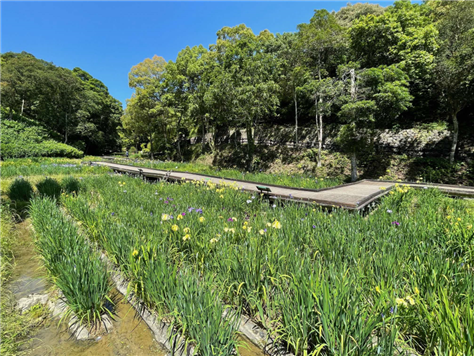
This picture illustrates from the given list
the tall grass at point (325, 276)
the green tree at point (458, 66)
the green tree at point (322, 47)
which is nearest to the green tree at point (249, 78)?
the green tree at point (322, 47)

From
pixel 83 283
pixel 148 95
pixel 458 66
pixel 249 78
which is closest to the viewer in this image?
pixel 83 283

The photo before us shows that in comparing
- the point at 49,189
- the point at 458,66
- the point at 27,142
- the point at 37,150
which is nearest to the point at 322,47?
the point at 458,66

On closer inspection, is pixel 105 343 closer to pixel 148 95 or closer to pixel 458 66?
pixel 458 66

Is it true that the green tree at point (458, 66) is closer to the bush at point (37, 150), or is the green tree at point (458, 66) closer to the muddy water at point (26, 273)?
the muddy water at point (26, 273)

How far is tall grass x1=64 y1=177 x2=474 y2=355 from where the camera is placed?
1.44m

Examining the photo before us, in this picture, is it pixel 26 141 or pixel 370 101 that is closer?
pixel 370 101

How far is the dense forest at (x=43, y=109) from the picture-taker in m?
20.2

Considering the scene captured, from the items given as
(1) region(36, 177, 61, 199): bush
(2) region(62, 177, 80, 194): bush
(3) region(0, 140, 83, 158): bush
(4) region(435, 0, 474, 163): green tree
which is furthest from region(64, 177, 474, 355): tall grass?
(3) region(0, 140, 83, 158): bush

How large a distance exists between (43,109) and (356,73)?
112 ft

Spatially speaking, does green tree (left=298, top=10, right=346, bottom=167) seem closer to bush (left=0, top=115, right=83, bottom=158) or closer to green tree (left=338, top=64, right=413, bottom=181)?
green tree (left=338, top=64, right=413, bottom=181)

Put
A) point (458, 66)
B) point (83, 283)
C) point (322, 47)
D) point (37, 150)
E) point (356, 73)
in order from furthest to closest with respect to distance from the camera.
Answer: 1. point (37, 150)
2. point (322, 47)
3. point (356, 73)
4. point (458, 66)
5. point (83, 283)

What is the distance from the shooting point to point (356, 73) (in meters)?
11.1

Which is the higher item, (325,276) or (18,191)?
(325,276)

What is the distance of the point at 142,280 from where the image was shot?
221 centimetres
